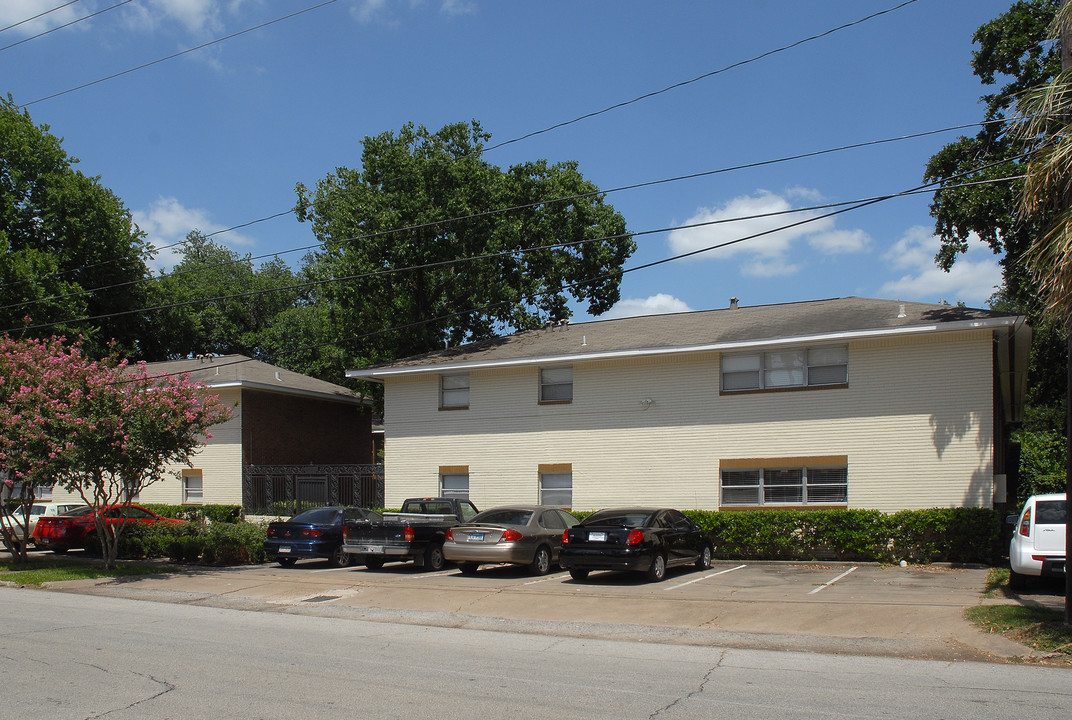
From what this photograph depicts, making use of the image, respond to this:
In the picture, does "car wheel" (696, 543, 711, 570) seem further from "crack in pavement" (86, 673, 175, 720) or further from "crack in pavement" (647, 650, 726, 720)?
"crack in pavement" (86, 673, 175, 720)

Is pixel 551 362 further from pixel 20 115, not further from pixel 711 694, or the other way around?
pixel 20 115

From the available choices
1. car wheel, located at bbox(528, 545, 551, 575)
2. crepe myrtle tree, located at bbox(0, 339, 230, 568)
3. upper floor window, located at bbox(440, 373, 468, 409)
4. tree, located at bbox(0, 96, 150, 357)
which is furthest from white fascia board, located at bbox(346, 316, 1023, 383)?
tree, located at bbox(0, 96, 150, 357)

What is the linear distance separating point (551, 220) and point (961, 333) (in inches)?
719

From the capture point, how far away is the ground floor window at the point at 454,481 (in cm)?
2586

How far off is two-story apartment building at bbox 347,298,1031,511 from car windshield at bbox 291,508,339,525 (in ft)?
17.9

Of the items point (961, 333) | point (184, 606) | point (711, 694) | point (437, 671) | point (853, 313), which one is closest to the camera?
point (711, 694)

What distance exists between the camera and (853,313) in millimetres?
22281

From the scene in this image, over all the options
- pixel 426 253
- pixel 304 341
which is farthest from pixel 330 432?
pixel 304 341

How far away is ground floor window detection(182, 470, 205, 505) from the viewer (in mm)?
31219

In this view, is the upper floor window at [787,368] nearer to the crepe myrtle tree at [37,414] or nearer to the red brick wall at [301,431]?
the crepe myrtle tree at [37,414]

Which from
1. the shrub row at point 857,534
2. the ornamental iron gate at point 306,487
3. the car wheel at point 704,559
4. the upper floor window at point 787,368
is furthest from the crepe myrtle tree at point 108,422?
the upper floor window at point 787,368

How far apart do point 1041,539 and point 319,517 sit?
1502cm

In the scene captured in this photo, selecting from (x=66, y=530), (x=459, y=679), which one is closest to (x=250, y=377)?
(x=66, y=530)

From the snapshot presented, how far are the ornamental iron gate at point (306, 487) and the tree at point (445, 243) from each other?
464cm
